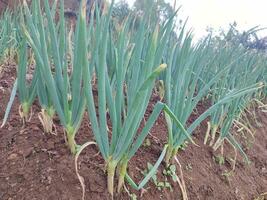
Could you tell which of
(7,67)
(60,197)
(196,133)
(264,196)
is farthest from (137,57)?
(7,67)

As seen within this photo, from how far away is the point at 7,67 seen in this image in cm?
200

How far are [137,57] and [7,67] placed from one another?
53.1 inches

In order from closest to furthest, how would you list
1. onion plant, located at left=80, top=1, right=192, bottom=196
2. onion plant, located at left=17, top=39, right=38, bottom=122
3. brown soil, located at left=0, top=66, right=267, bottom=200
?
onion plant, located at left=80, top=1, right=192, bottom=196 < brown soil, located at left=0, top=66, right=267, bottom=200 < onion plant, located at left=17, top=39, right=38, bottom=122

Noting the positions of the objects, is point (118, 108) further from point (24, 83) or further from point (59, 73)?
point (24, 83)

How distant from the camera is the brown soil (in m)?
0.84

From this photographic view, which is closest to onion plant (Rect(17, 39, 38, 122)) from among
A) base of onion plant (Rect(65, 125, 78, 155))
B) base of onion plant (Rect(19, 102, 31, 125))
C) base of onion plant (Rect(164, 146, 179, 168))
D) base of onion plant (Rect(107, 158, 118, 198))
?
base of onion plant (Rect(19, 102, 31, 125))

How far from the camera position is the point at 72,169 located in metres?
0.89

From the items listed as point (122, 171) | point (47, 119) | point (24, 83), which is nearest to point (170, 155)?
point (122, 171)

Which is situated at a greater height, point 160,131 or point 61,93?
point 61,93

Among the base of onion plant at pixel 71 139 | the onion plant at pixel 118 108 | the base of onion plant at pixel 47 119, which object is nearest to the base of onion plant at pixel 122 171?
the onion plant at pixel 118 108

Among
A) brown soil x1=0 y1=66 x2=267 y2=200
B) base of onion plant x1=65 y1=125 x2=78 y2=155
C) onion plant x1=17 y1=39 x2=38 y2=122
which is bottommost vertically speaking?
brown soil x1=0 y1=66 x2=267 y2=200

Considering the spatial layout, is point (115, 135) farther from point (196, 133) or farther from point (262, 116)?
point (262, 116)

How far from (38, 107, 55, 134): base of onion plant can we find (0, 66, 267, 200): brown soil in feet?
0.08

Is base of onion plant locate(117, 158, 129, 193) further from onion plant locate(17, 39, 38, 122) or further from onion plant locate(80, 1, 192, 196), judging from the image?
onion plant locate(17, 39, 38, 122)
